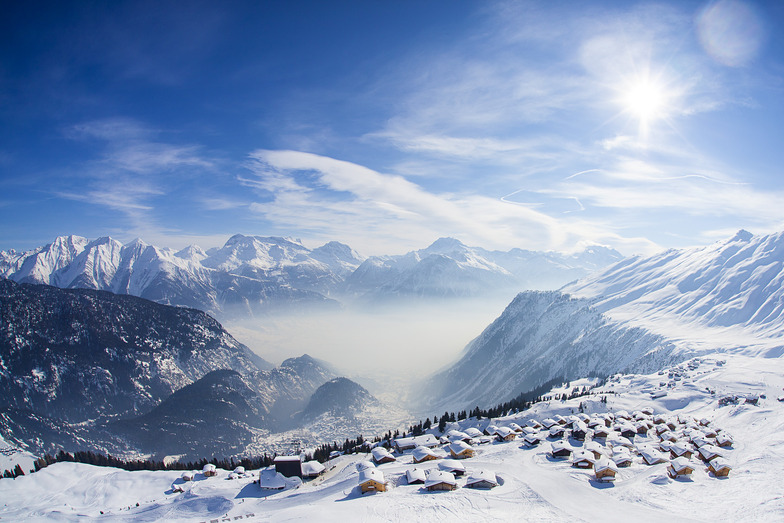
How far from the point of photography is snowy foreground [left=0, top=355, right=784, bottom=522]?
1780 inches

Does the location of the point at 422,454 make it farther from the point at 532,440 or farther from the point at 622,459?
the point at 622,459

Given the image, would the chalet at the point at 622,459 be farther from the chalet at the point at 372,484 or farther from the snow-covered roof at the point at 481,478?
the chalet at the point at 372,484

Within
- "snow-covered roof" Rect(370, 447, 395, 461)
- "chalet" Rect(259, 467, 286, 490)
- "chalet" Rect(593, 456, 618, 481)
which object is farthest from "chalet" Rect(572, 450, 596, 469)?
"chalet" Rect(259, 467, 286, 490)

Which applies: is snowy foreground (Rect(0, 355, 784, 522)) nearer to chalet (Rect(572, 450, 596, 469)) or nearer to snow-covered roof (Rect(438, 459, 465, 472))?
chalet (Rect(572, 450, 596, 469))

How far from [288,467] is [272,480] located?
4.48 metres

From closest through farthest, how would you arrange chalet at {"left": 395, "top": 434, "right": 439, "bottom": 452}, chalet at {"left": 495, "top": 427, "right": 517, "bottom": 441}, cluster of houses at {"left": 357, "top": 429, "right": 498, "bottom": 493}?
cluster of houses at {"left": 357, "top": 429, "right": 498, "bottom": 493}, chalet at {"left": 395, "top": 434, "right": 439, "bottom": 452}, chalet at {"left": 495, "top": 427, "right": 517, "bottom": 441}

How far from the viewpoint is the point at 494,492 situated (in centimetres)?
5194

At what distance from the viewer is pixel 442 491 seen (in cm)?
5306

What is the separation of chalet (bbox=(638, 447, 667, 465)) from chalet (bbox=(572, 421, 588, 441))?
16.4 m

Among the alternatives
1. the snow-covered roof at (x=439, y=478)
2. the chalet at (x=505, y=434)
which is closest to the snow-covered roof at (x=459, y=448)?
the chalet at (x=505, y=434)

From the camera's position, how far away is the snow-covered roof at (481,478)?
2178 inches

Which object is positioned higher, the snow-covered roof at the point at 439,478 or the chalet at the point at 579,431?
the snow-covered roof at the point at 439,478

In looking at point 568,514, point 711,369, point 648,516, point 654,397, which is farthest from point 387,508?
point 711,369

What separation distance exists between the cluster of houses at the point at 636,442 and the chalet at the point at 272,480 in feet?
166
